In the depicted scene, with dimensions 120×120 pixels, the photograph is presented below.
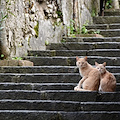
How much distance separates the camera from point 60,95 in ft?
12.6

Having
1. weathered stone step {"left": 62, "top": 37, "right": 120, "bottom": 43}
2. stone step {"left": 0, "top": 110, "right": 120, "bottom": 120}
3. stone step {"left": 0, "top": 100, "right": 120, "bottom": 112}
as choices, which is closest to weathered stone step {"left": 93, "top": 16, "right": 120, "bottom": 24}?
weathered stone step {"left": 62, "top": 37, "right": 120, "bottom": 43}

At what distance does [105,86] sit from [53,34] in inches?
136

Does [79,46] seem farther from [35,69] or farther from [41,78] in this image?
[41,78]

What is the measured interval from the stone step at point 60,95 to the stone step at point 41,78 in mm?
586

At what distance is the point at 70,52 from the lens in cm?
582

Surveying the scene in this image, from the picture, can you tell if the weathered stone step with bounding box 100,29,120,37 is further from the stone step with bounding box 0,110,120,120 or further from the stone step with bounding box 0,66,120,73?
the stone step with bounding box 0,110,120,120

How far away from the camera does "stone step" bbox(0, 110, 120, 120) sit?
3.34 m

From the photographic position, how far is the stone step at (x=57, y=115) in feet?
11.0

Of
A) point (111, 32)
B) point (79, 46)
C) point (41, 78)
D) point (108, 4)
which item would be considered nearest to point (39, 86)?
point (41, 78)

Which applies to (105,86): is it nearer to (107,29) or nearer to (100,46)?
(100,46)

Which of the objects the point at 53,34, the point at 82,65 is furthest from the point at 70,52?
the point at 82,65

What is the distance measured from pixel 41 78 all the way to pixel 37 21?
2.22m

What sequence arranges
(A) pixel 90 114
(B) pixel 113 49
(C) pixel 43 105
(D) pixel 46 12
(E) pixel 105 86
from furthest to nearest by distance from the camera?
1. (D) pixel 46 12
2. (B) pixel 113 49
3. (E) pixel 105 86
4. (C) pixel 43 105
5. (A) pixel 90 114

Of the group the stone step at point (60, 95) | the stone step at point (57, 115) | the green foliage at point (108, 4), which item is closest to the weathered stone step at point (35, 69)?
the stone step at point (60, 95)
